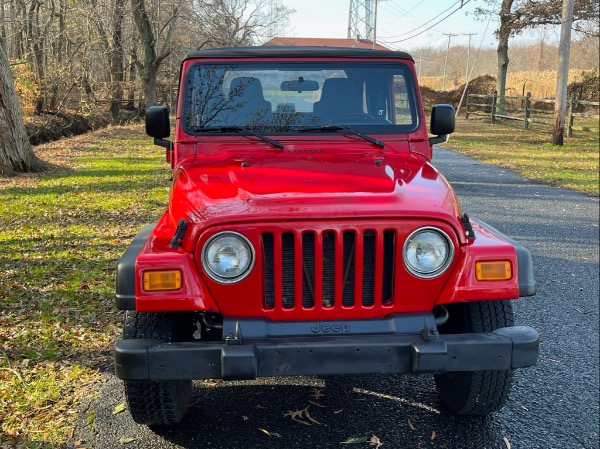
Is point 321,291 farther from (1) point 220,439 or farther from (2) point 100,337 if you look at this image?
(2) point 100,337

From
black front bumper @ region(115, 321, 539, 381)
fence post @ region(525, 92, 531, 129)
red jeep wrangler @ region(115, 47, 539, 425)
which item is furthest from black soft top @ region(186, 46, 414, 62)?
fence post @ region(525, 92, 531, 129)

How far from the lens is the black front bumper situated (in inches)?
96.3

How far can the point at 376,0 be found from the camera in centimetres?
4397

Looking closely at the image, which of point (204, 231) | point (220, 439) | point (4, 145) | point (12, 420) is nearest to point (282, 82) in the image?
point (204, 231)

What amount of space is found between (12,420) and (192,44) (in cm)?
2989

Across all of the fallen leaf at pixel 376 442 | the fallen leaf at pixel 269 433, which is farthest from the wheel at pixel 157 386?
the fallen leaf at pixel 376 442

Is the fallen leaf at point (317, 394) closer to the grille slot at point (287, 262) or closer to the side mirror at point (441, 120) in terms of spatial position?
the grille slot at point (287, 262)

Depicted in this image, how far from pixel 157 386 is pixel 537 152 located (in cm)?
1616

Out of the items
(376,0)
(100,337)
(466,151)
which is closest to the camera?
(100,337)

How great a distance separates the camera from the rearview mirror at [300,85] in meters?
3.84

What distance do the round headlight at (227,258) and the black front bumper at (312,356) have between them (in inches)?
9.1

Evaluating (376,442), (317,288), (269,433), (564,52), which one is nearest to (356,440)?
(376,442)

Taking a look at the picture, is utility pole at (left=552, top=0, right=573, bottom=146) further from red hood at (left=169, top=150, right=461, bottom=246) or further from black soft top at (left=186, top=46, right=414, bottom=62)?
red hood at (left=169, top=150, right=461, bottom=246)

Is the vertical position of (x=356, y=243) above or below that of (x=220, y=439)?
above
